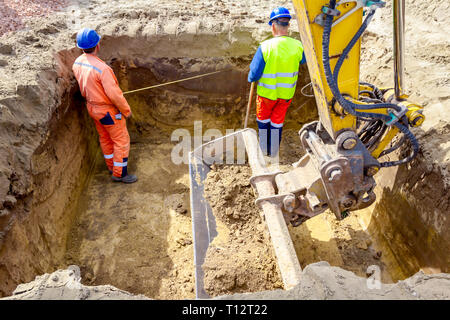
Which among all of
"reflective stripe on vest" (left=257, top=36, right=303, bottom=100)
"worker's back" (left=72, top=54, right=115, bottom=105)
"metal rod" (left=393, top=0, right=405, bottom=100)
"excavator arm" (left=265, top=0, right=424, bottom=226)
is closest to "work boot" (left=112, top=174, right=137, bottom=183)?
"worker's back" (left=72, top=54, right=115, bottom=105)

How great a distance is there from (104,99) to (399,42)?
10.7 feet

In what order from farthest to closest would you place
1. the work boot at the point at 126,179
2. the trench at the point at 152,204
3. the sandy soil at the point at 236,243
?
the work boot at the point at 126,179 → the trench at the point at 152,204 → the sandy soil at the point at 236,243

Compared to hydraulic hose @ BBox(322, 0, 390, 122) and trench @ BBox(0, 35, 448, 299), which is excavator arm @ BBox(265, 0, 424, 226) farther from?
trench @ BBox(0, 35, 448, 299)

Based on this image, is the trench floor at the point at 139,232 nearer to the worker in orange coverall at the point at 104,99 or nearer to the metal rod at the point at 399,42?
the worker in orange coverall at the point at 104,99

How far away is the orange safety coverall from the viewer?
12.8 ft

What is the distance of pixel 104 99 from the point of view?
404 centimetres

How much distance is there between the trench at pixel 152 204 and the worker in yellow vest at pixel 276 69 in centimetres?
91

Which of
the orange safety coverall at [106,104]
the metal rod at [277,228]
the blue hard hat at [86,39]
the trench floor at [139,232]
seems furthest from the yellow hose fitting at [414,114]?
the blue hard hat at [86,39]

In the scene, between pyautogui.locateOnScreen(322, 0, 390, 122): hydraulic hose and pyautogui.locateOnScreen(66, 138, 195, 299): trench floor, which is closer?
pyautogui.locateOnScreen(322, 0, 390, 122): hydraulic hose

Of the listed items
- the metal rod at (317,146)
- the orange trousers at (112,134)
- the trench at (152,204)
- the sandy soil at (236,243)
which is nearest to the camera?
the sandy soil at (236,243)

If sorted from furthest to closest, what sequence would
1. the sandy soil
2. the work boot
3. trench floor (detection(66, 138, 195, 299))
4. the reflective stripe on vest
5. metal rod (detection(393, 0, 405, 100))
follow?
the work boot → the reflective stripe on vest → trench floor (detection(66, 138, 195, 299)) → the sandy soil → metal rod (detection(393, 0, 405, 100))

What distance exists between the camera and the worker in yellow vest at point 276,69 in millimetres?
3941
